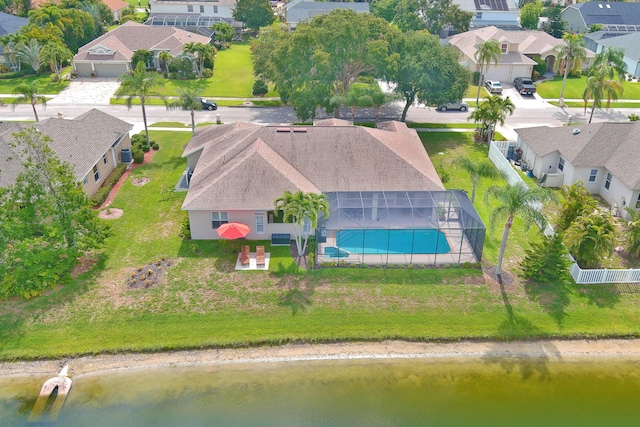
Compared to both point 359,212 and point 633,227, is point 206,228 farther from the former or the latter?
point 633,227

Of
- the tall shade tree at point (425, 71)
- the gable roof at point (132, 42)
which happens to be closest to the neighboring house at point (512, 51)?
the tall shade tree at point (425, 71)

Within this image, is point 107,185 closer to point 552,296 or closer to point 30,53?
point 552,296

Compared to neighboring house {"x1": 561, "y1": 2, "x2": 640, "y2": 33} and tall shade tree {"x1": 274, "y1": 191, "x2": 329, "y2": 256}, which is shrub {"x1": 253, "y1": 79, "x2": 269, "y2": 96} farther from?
neighboring house {"x1": 561, "y1": 2, "x2": 640, "y2": 33}

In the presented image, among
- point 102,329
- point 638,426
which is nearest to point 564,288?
point 638,426

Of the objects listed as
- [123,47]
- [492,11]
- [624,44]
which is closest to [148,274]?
[123,47]

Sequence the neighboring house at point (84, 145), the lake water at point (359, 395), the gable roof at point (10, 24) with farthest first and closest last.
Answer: the gable roof at point (10, 24) < the neighboring house at point (84, 145) < the lake water at point (359, 395)

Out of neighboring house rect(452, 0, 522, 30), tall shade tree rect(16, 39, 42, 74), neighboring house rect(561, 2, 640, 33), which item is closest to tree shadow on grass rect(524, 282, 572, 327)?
tall shade tree rect(16, 39, 42, 74)

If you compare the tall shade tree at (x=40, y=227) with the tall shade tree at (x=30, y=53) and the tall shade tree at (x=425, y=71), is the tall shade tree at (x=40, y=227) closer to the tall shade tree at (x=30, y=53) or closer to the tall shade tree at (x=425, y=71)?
the tall shade tree at (x=425, y=71)
